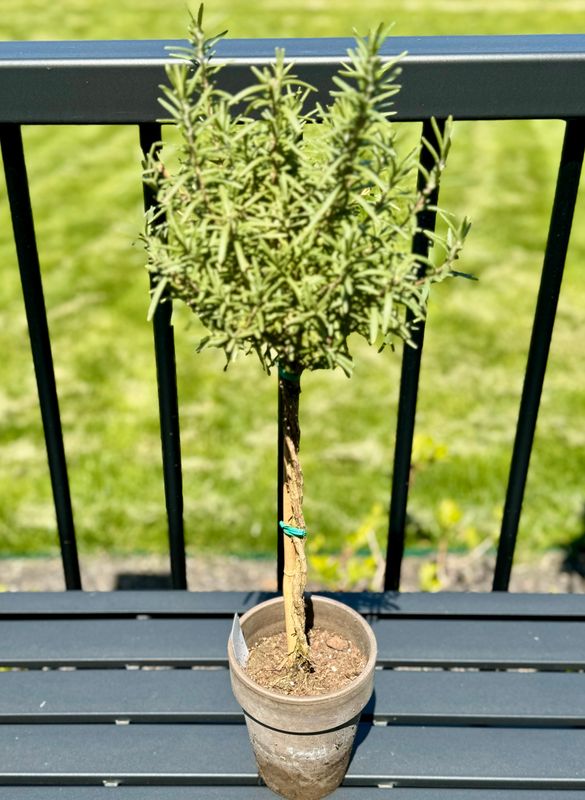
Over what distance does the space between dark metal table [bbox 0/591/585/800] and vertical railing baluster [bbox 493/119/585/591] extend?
15cm

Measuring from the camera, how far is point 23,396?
167 inches

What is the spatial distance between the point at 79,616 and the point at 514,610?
0.85m

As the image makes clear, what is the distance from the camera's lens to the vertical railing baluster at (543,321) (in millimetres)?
1519

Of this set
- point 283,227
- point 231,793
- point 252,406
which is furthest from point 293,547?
point 252,406

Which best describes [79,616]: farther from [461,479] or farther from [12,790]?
[461,479]

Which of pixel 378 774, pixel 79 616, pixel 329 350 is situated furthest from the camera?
pixel 79 616

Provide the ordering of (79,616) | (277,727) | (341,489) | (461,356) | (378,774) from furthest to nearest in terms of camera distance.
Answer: (461,356) < (341,489) < (79,616) < (378,774) < (277,727)

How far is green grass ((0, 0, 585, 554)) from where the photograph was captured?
343 centimetres

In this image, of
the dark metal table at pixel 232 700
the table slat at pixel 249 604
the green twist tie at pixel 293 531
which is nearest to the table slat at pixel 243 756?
the dark metal table at pixel 232 700

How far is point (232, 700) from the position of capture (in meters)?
1.55

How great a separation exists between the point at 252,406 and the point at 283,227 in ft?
10.1

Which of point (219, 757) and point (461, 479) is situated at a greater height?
point (219, 757)

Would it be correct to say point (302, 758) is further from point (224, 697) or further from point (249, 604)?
point (249, 604)

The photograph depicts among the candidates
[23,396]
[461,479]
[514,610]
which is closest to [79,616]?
[514,610]
